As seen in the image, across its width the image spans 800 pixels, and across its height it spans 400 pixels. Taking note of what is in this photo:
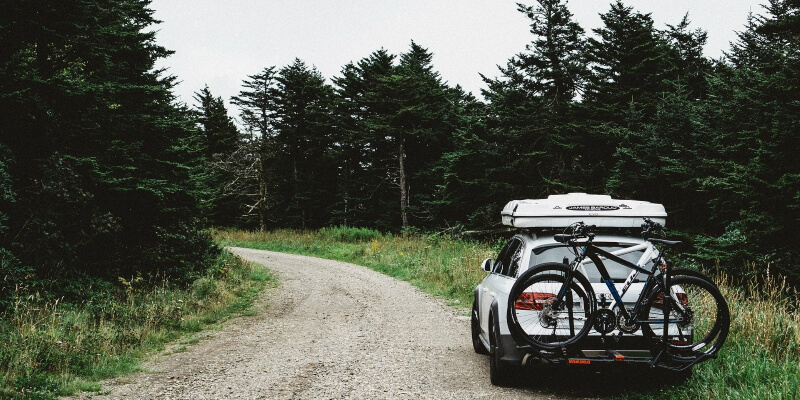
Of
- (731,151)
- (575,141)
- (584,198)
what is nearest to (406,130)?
(575,141)

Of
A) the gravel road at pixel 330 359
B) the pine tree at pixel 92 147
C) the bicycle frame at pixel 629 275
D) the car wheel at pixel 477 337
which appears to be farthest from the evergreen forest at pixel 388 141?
the bicycle frame at pixel 629 275

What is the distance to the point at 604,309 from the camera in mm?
4746

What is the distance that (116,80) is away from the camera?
41.3 feet

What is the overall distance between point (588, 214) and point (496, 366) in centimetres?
199

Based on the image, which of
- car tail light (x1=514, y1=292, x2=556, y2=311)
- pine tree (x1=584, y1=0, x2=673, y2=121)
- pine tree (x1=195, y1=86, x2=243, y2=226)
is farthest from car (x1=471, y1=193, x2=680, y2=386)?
pine tree (x1=195, y1=86, x2=243, y2=226)

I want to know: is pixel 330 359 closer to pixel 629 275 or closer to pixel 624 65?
pixel 629 275

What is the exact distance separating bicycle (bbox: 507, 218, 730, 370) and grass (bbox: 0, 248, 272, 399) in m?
5.00

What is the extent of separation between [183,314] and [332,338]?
3509 millimetres

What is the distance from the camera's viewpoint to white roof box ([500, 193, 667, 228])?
5574 millimetres

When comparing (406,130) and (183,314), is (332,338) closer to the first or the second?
(183,314)

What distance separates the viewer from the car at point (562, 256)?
4.82 metres

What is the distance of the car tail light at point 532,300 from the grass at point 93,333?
489cm

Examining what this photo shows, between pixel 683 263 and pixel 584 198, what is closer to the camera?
pixel 584 198

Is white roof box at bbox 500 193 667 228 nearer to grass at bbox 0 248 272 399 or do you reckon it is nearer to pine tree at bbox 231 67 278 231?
grass at bbox 0 248 272 399
